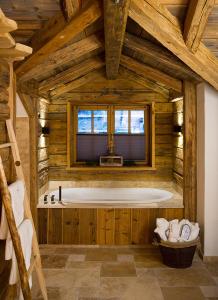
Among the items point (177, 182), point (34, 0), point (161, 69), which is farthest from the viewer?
point (177, 182)

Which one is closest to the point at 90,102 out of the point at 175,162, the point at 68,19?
the point at 175,162

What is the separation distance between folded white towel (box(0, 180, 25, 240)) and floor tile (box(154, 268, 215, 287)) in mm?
1711

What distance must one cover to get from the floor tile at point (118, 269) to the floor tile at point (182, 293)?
48cm

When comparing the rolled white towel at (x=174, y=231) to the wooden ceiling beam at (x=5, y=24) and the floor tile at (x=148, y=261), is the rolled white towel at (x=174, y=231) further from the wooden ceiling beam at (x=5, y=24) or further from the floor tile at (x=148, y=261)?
the wooden ceiling beam at (x=5, y=24)

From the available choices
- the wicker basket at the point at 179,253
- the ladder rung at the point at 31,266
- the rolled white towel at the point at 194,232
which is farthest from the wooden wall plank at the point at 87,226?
the ladder rung at the point at 31,266

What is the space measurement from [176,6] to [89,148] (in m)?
3.36

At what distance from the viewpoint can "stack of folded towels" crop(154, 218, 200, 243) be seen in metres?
3.95

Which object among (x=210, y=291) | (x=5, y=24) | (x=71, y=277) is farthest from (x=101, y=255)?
(x=5, y=24)

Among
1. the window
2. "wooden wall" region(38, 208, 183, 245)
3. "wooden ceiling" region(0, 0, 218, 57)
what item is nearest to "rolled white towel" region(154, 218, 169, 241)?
"wooden wall" region(38, 208, 183, 245)

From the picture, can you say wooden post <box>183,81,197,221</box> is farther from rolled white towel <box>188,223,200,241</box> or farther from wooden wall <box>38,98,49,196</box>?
wooden wall <box>38,98,49,196</box>

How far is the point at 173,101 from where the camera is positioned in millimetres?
5594

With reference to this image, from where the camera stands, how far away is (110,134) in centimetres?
588

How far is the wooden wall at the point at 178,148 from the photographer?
5.23 m

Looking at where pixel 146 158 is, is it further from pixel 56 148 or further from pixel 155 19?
pixel 155 19
